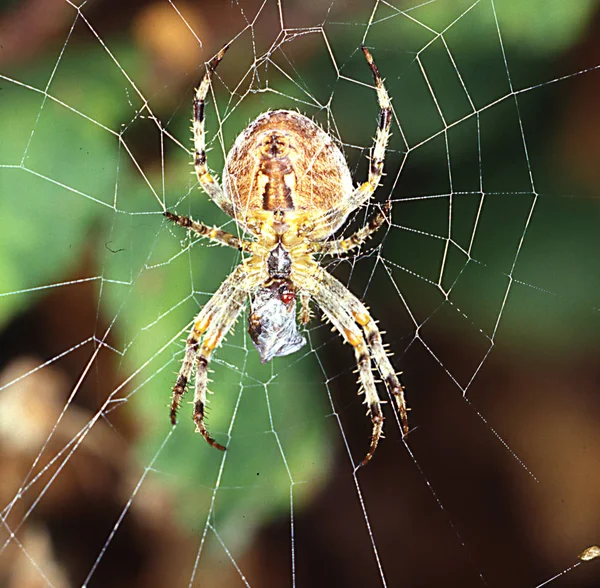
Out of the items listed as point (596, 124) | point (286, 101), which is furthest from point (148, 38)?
point (596, 124)

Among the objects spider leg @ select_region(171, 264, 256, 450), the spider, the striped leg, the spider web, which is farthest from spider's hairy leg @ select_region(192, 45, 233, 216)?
the striped leg

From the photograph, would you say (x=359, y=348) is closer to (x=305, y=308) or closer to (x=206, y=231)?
(x=305, y=308)

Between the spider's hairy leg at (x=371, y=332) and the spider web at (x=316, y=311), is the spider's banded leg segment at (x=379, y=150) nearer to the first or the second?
the spider web at (x=316, y=311)

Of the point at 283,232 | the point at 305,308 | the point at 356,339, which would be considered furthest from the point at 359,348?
the point at 283,232

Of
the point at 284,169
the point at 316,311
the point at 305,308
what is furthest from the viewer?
the point at 316,311

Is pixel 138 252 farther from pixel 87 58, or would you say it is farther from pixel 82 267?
pixel 87 58
